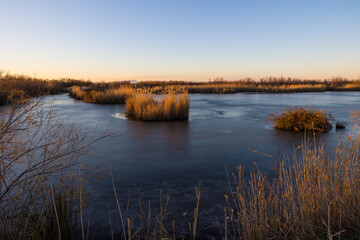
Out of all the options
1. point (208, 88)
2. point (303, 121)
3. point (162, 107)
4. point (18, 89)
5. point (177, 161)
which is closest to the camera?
point (18, 89)

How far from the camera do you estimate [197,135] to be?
728cm

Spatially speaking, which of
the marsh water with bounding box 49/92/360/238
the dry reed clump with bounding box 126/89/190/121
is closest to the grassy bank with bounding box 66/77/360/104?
the dry reed clump with bounding box 126/89/190/121

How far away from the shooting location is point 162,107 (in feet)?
33.1

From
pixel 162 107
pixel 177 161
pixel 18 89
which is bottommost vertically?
pixel 177 161

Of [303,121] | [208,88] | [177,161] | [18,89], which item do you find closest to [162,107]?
[303,121]

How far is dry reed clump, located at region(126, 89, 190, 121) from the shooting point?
32.5ft

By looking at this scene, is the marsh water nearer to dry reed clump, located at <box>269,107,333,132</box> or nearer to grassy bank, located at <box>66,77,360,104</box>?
dry reed clump, located at <box>269,107,333,132</box>

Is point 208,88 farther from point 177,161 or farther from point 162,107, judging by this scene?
point 177,161

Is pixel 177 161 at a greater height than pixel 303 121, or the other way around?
pixel 303 121

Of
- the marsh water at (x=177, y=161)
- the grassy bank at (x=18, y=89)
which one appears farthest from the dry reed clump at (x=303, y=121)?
the grassy bank at (x=18, y=89)

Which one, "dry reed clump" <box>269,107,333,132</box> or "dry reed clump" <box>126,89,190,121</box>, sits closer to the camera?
"dry reed clump" <box>269,107,333,132</box>

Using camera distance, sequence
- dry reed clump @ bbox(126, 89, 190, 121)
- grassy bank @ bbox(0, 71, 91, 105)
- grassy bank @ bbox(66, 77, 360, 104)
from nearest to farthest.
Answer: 1. grassy bank @ bbox(0, 71, 91, 105)
2. dry reed clump @ bbox(126, 89, 190, 121)
3. grassy bank @ bbox(66, 77, 360, 104)

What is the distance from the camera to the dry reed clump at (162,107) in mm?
9898

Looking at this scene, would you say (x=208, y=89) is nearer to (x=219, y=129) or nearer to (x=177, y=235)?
(x=219, y=129)
